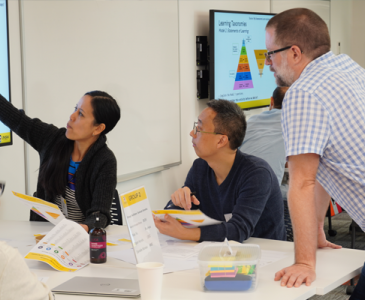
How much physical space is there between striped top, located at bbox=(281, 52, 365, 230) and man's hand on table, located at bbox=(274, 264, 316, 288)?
252 millimetres

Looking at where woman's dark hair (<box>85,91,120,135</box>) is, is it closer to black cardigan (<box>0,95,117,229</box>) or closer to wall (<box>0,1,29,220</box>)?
black cardigan (<box>0,95,117,229</box>)

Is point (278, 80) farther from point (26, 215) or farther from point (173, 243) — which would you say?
point (26, 215)

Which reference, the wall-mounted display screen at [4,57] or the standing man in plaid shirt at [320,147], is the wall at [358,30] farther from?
the standing man in plaid shirt at [320,147]

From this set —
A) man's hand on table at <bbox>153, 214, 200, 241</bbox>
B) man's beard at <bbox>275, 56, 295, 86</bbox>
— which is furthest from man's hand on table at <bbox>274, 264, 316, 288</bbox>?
man's beard at <bbox>275, 56, 295, 86</bbox>

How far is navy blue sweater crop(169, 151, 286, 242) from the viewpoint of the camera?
1999mm

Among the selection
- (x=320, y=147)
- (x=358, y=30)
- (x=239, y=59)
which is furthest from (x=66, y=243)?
(x=358, y=30)

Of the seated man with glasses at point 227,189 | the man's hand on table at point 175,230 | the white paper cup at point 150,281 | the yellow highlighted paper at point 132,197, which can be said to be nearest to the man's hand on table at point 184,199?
the seated man with glasses at point 227,189

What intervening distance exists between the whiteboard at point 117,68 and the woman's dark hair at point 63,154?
0.52 meters

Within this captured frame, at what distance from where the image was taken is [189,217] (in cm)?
193

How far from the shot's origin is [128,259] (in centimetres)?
178

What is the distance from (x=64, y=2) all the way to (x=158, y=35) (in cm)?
110

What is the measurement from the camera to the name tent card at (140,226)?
151 cm

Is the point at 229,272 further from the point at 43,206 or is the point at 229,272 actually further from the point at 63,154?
the point at 63,154

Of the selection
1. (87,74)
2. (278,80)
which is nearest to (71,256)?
(278,80)
